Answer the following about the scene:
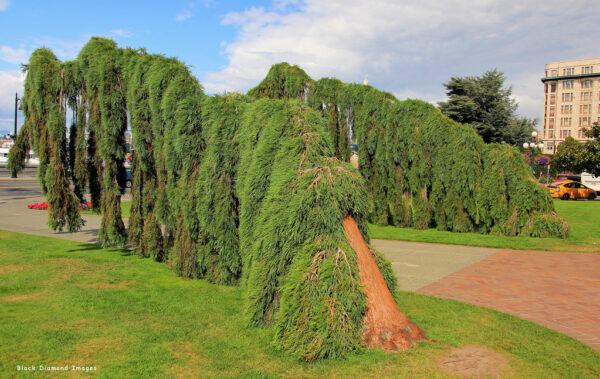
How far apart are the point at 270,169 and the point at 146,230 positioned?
4.40 m

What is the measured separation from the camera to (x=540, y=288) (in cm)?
764

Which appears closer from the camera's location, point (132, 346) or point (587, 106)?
point (132, 346)

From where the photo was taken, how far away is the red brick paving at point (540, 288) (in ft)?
19.6

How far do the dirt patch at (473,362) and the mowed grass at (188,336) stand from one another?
9 cm

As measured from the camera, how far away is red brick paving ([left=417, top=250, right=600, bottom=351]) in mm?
5965

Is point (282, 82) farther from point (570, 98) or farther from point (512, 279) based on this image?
point (570, 98)

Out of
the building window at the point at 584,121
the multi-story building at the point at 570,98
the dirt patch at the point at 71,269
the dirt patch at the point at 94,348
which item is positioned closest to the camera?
the dirt patch at the point at 94,348

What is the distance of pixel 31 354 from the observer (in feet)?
14.6

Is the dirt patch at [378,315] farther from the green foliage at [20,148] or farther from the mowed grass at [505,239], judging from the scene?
the green foliage at [20,148]

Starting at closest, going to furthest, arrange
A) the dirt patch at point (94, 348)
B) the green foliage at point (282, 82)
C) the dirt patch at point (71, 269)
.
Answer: the dirt patch at point (94, 348) → the dirt patch at point (71, 269) → the green foliage at point (282, 82)

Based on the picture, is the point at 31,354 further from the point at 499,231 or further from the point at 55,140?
the point at 499,231

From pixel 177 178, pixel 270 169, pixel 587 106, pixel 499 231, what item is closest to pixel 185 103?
pixel 177 178

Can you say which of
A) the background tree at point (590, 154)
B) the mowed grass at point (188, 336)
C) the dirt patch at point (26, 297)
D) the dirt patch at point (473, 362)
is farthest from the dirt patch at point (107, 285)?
the background tree at point (590, 154)

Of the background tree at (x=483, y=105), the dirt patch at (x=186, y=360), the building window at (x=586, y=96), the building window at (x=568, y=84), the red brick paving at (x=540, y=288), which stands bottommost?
the dirt patch at (x=186, y=360)
